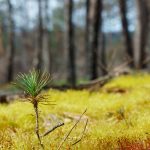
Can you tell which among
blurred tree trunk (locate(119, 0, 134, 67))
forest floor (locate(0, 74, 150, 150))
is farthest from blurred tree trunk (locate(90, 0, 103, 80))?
forest floor (locate(0, 74, 150, 150))

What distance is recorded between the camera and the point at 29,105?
517 cm

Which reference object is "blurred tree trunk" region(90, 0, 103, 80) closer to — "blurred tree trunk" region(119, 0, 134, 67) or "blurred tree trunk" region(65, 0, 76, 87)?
"blurred tree trunk" region(65, 0, 76, 87)

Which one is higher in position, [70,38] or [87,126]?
[70,38]

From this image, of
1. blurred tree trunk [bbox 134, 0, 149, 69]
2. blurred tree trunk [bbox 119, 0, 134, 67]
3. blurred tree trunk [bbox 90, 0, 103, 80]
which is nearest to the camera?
blurred tree trunk [bbox 90, 0, 103, 80]

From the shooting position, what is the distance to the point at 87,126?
3.76 m

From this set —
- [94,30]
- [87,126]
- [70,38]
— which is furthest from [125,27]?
[87,126]

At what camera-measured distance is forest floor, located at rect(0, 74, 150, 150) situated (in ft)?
9.87

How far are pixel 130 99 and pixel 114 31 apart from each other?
58786 mm

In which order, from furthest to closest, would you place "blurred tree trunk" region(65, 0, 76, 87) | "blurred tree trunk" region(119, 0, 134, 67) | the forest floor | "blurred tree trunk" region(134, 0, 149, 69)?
"blurred tree trunk" region(119, 0, 134, 67), "blurred tree trunk" region(134, 0, 149, 69), "blurred tree trunk" region(65, 0, 76, 87), the forest floor

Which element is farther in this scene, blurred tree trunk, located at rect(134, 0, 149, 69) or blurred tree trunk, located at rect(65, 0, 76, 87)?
blurred tree trunk, located at rect(134, 0, 149, 69)

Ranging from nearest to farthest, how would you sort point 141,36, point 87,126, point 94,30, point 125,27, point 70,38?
point 87,126 < point 94,30 < point 141,36 < point 70,38 < point 125,27

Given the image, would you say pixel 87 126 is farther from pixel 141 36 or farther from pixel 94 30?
pixel 141 36

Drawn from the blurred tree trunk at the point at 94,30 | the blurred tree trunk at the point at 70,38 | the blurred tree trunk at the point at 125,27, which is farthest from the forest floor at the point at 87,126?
the blurred tree trunk at the point at 125,27

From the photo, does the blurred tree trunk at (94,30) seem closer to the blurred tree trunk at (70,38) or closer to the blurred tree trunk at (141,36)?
the blurred tree trunk at (70,38)
